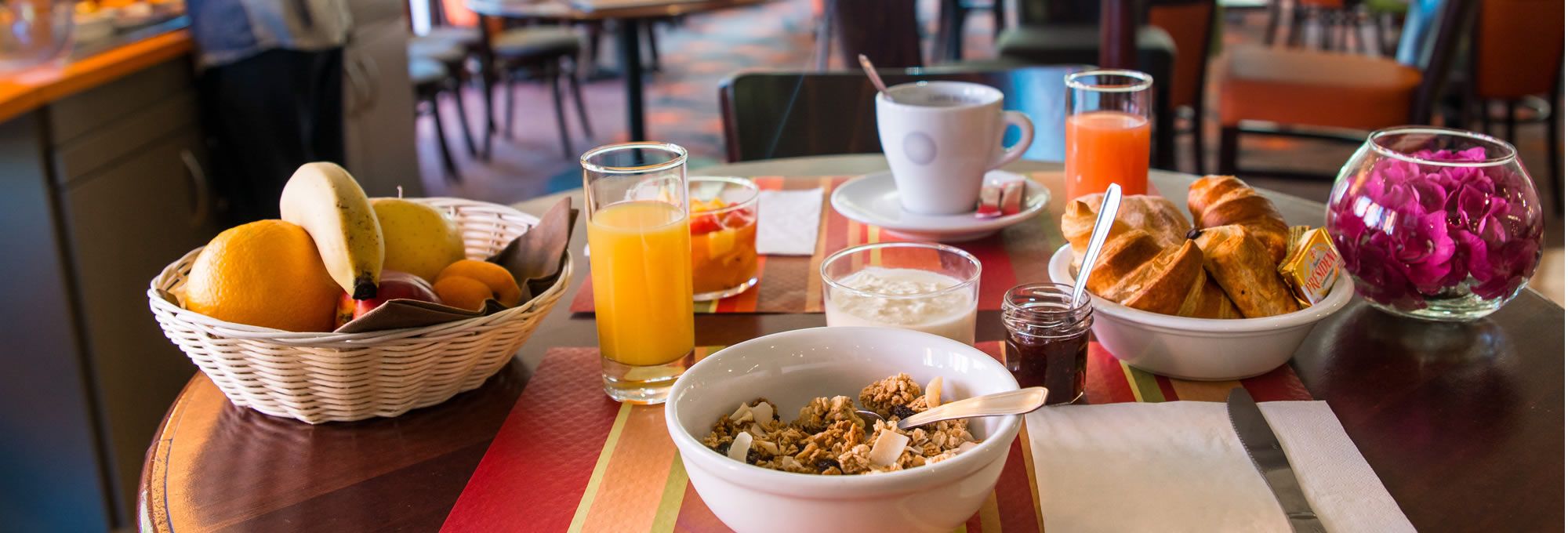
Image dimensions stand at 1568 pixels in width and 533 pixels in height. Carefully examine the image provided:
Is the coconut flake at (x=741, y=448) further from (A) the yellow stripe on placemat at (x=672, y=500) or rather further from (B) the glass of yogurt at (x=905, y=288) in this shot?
(B) the glass of yogurt at (x=905, y=288)

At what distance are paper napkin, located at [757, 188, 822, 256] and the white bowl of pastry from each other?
390 mm

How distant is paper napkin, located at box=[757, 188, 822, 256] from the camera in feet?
3.84

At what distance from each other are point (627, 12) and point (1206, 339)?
283 cm

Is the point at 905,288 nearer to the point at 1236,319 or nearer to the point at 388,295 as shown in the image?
the point at 1236,319

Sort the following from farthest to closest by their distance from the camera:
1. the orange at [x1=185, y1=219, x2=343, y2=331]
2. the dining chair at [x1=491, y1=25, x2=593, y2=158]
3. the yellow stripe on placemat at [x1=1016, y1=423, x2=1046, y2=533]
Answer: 1. the dining chair at [x1=491, y1=25, x2=593, y2=158]
2. the orange at [x1=185, y1=219, x2=343, y2=331]
3. the yellow stripe on placemat at [x1=1016, y1=423, x2=1046, y2=533]

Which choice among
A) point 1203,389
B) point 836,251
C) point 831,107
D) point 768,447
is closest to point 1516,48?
point 831,107

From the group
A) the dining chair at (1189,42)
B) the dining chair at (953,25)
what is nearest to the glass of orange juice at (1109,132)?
the dining chair at (1189,42)

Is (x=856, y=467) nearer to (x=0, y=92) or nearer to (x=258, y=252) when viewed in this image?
(x=258, y=252)

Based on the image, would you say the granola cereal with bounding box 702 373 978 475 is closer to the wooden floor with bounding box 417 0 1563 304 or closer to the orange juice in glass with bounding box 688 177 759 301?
the orange juice in glass with bounding box 688 177 759 301

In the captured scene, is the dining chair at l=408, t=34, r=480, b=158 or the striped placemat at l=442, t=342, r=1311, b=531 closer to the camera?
the striped placemat at l=442, t=342, r=1311, b=531

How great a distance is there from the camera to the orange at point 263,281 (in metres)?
0.76

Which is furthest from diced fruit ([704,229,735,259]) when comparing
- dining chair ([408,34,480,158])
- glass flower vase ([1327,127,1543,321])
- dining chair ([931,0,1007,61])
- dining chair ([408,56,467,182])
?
dining chair ([931,0,1007,61])

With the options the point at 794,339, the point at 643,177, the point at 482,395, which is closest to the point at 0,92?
the point at 482,395

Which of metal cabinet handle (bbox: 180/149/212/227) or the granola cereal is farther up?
the granola cereal
